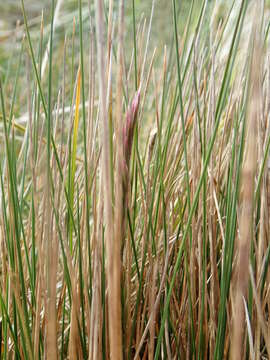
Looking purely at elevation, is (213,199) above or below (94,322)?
above

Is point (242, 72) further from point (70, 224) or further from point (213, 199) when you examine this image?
point (70, 224)

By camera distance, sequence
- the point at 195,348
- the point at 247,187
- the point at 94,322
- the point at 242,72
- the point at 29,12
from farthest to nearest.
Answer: the point at 29,12 → the point at 242,72 → the point at 195,348 → the point at 94,322 → the point at 247,187

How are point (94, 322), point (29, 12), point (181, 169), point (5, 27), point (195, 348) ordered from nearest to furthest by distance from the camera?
point (94, 322), point (195, 348), point (181, 169), point (5, 27), point (29, 12)

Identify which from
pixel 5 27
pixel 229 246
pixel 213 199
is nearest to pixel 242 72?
pixel 213 199

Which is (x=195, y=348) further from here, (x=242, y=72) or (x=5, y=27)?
(x=5, y=27)

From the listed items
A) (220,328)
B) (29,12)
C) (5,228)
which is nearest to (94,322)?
(220,328)

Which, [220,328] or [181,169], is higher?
[181,169]

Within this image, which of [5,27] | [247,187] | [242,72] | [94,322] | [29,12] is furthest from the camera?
[29,12]

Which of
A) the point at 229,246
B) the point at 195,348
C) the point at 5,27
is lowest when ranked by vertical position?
the point at 195,348

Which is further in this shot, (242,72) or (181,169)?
(181,169)
